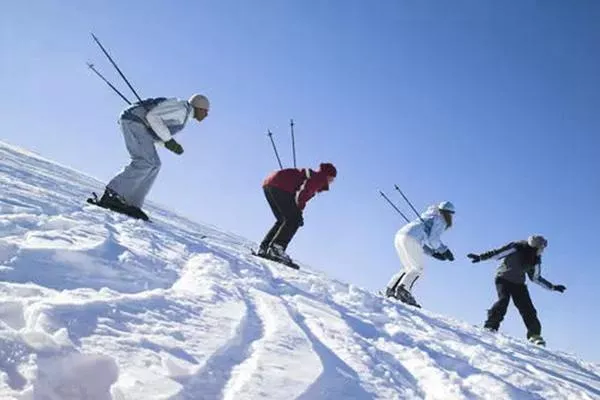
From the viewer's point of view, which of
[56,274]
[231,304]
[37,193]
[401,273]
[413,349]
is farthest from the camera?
[401,273]

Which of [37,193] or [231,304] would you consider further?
[37,193]

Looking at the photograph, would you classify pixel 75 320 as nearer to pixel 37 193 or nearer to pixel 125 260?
pixel 125 260

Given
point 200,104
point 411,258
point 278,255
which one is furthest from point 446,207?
point 200,104

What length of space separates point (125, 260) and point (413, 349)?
2110mm

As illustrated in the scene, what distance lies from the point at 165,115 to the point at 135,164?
A: 0.86 m

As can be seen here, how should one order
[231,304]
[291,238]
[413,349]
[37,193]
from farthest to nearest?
1. [291,238]
2. [37,193]
3. [413,349]
4. [231,304]

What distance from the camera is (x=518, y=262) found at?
902cm

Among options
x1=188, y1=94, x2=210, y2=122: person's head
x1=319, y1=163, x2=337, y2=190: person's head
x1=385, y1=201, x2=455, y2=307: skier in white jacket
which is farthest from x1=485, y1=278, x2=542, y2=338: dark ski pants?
x1=188, y1=94, x2=210, y2=122: person's head

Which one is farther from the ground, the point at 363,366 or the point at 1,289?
the point at 363,366

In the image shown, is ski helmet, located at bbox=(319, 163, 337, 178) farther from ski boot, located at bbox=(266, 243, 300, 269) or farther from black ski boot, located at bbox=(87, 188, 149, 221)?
black ski boot, located at bbox=(87, 188, 149, 221)

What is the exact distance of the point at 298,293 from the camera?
4961mm

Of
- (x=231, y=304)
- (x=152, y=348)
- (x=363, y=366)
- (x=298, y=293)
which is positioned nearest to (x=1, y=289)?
(x=152, y=348)

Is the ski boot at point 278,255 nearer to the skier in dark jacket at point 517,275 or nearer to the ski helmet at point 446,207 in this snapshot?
the ski helmet at point 446,207

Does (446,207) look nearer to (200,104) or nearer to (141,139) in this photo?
(200,104)
